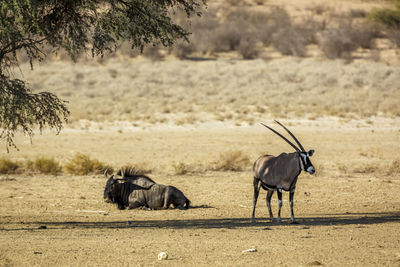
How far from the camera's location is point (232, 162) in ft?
69.6

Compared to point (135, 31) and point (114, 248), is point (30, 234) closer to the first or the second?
point (114, 248)

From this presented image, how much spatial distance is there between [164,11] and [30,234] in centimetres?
526

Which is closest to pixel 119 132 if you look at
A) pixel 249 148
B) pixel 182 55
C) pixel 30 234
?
pixel 249 148

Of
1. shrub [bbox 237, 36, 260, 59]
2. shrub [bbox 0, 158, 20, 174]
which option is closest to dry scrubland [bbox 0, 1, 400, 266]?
shrub [bbox 0, 158, 20, 174]

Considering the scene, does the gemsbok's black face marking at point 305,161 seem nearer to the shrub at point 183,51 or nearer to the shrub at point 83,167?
the shrub at point 83,167

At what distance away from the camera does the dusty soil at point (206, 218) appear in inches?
379

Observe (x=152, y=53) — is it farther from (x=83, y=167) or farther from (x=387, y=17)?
(x=83, y=167)

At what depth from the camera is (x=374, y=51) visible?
51.3 m

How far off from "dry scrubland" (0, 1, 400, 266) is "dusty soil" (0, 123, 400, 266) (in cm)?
4

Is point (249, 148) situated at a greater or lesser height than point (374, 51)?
lesser

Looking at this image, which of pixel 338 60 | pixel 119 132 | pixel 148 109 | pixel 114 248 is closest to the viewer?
pixel 114 248

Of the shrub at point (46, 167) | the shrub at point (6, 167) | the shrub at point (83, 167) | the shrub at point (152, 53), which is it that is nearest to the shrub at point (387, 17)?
the shrub at point (152, 53)

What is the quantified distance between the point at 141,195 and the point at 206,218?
6.12 feet

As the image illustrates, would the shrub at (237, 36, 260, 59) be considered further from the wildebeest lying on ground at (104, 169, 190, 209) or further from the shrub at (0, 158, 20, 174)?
the wildebeest lying on ground at (104, 169, 190, 209)
